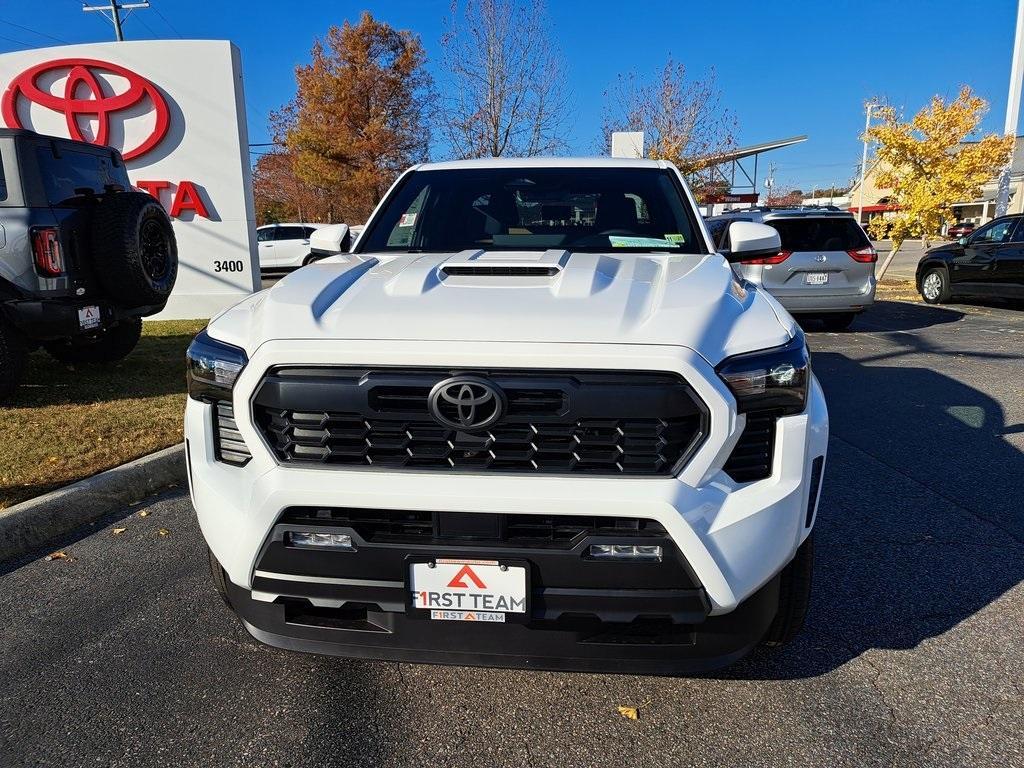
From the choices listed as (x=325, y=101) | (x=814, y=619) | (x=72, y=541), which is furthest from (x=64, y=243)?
(x=325, y=101)

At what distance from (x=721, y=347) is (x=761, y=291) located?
0.82m

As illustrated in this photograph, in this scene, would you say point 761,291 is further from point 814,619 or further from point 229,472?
point 229,472

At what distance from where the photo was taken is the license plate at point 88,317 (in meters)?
5.72

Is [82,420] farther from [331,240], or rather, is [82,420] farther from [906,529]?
[906,529]

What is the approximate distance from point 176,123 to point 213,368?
10.7 meters

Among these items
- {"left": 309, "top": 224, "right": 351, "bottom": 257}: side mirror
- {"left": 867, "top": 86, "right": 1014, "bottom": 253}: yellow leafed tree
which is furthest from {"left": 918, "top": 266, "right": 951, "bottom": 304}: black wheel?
{"left": 309, "top": 224, "right": 351, "bottom": 257}: side mirror

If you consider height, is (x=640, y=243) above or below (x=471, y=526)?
above

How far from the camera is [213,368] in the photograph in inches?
85.4

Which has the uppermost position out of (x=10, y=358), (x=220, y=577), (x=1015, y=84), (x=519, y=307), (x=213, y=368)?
(x=1015, y=84)

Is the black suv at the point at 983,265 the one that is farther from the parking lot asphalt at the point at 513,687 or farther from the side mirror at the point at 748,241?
the side mirror at the point at 748,241

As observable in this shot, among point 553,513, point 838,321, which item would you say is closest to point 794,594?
point 553,513

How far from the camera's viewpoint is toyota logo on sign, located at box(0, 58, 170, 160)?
10844 mm

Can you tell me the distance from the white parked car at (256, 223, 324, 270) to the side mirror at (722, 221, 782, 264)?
62.1 feet

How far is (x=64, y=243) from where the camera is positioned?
5.62 m
